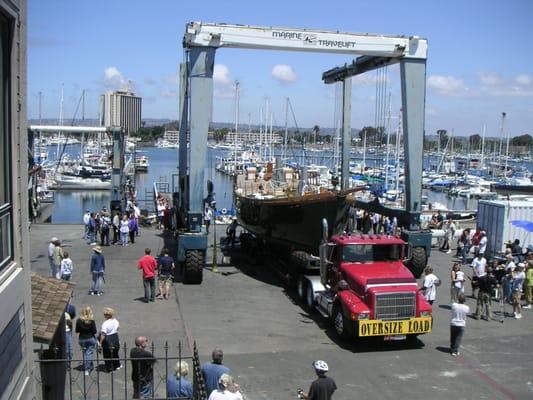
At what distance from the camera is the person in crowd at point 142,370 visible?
27.7 ft

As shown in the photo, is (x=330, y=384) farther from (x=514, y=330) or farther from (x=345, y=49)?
(x=345, y=49)

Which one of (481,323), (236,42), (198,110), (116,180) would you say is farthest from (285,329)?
(116,180)

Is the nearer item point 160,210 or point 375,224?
point 375,224

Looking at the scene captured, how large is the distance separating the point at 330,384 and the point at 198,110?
11.6 m

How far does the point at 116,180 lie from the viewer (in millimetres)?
27188

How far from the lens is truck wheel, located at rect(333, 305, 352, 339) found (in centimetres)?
1215

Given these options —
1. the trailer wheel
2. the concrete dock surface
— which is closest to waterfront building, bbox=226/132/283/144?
the trailer wheel

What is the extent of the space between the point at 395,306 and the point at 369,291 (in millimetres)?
611

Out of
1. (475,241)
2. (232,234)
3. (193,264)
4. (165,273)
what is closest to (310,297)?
(165,273)

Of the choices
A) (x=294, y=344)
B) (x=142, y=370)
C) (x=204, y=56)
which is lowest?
(x=294, y=344)

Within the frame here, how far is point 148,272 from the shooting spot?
14711mm

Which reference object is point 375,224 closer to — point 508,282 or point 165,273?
point 508,282

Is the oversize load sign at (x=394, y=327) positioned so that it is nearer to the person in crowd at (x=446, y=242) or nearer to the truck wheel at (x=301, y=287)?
the truck wheel at (x=301, y=287)

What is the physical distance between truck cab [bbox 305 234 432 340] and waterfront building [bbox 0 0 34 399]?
7.47 m
